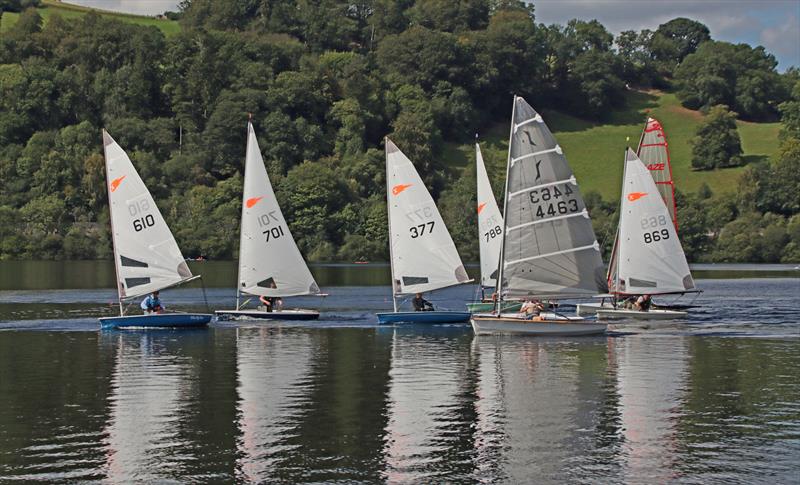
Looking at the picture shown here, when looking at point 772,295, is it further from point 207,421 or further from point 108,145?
point 207,421

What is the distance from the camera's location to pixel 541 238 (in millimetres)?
66188

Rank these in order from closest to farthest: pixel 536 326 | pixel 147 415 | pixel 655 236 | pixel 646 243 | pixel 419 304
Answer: pixel 147 415
pixel 536 326
pixel 419 304
pixel 655 236
pixel 646 243

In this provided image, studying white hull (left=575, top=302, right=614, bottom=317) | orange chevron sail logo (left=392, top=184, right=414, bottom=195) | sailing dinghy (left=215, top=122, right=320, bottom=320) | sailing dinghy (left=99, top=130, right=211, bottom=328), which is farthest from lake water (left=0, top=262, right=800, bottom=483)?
orange chevron sail logo (left=392, top=184, right=414, bottom=195)

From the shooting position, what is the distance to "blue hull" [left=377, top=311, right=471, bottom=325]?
243 feet

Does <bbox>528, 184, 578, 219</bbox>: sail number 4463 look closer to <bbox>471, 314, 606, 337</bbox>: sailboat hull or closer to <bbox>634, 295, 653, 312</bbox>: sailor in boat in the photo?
<bbox>471, 314, 606, 337</bbox>: sailboat hull

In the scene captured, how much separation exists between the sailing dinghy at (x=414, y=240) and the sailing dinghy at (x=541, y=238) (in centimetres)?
944

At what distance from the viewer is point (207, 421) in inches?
1593

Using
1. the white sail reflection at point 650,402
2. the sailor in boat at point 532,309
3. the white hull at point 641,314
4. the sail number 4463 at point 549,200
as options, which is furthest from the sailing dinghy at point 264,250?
the white sail reflection at point 650,402

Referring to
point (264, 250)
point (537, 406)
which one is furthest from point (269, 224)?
point (537, 406)

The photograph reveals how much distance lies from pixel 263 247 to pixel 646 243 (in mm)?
24097

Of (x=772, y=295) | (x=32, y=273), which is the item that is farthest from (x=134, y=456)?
(x=32, y=273)

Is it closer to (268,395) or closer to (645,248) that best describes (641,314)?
(645,248)

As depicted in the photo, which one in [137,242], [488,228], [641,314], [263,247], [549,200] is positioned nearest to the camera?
Result: [549,200]

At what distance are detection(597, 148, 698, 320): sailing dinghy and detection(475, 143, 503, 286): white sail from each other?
25.7 feet
